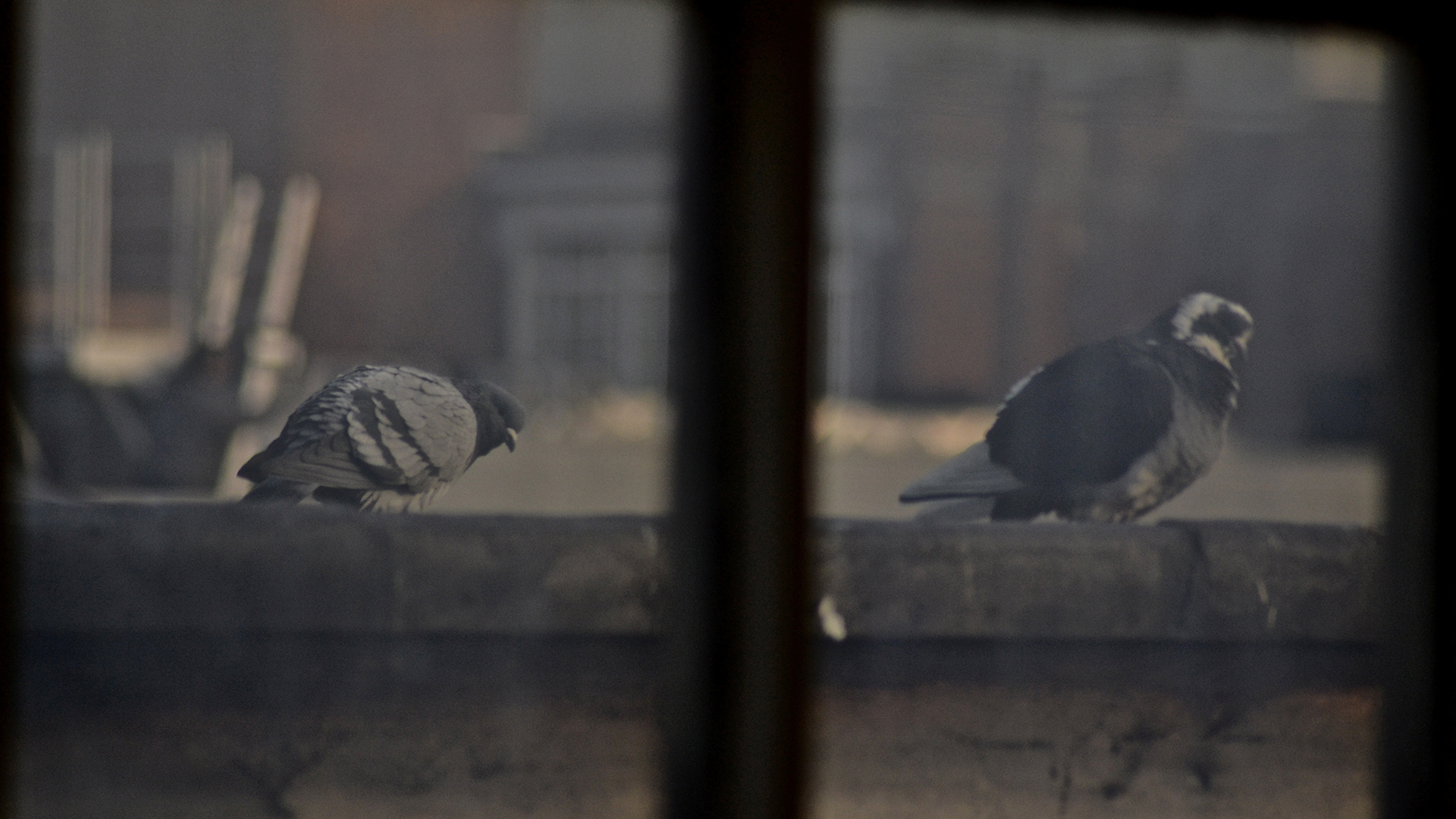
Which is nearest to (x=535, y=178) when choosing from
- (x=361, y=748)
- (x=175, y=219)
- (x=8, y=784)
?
(x=175, y=219)

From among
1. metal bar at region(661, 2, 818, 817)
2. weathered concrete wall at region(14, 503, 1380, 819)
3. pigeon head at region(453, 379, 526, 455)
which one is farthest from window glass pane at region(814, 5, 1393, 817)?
pigeon head at region(453, 379, 526, 455)

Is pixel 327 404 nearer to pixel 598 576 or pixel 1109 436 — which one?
pixel 598 576

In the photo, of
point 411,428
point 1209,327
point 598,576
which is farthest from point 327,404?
point 1209,327

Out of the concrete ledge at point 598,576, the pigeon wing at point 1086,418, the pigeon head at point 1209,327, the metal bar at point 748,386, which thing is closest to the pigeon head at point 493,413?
the concrete ledge at point 598,576

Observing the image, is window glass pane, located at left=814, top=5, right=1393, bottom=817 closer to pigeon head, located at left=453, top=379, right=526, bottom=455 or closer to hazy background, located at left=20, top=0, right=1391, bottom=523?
hazy background, located at left=20, top=0, right=1391, bottom=523

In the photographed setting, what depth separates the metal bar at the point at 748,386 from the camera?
0.71 m

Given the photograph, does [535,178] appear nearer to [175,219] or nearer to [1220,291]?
[175,219]

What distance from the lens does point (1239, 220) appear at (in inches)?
41.0

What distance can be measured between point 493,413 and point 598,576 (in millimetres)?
239

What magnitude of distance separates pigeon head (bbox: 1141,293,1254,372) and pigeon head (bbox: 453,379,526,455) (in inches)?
24.1

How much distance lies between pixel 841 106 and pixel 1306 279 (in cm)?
49

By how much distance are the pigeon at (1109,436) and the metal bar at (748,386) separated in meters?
0.35

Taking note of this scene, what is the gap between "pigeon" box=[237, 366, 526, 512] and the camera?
1.00 meters

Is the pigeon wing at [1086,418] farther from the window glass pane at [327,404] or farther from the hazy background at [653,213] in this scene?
the window glass pane at [327,404]
